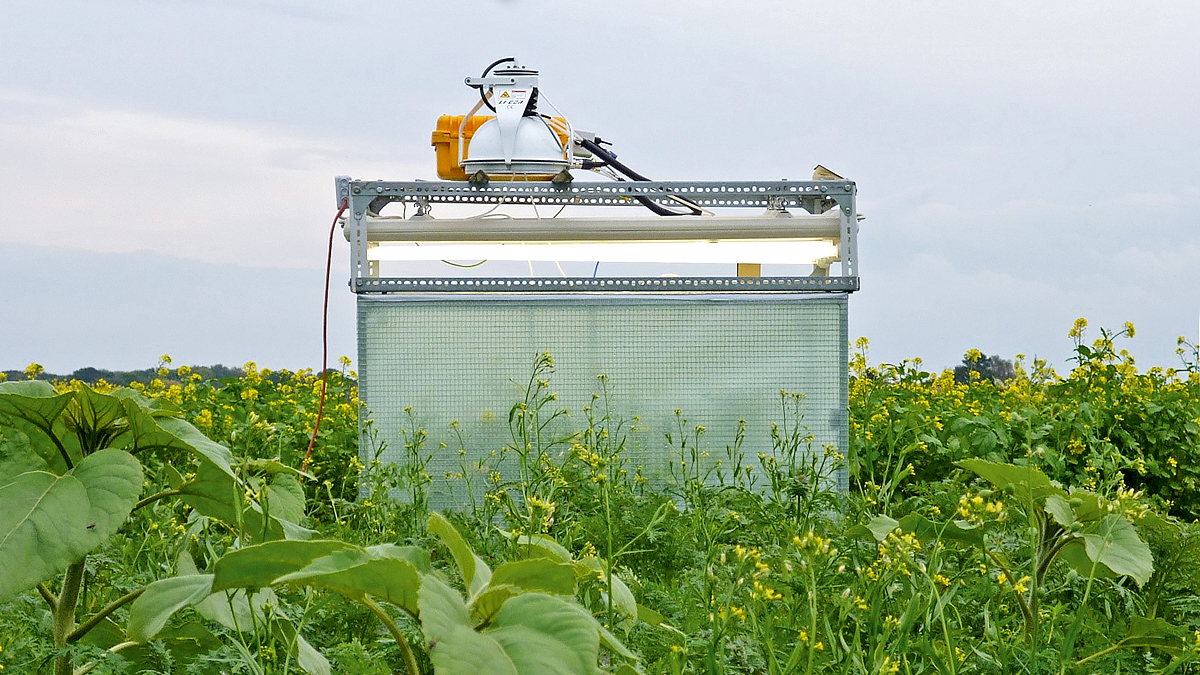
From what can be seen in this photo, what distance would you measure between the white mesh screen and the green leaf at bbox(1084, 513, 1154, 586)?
7.70ft

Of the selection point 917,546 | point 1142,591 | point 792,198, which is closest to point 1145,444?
point 792,198

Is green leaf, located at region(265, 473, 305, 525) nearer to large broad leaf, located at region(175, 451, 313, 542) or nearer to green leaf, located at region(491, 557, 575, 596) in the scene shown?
large broad leaf, located at region(175, 451, 313, 542)

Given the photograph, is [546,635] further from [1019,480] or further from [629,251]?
[629,251]

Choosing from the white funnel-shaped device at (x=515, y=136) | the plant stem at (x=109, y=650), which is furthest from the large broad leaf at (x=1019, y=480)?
the white funnel-shaped device at (x=515, y=136)

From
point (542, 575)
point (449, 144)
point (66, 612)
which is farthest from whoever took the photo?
point (449, 144)

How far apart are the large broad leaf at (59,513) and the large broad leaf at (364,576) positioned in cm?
42

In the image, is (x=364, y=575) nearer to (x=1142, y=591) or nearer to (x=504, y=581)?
(x=504, y=581)

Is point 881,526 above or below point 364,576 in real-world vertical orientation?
below

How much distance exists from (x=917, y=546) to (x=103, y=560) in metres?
1.82

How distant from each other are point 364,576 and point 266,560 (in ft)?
0.44

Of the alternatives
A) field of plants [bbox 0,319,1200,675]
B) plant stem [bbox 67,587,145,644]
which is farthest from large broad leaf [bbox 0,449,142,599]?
plant stem [bbox 67,587,145,644]

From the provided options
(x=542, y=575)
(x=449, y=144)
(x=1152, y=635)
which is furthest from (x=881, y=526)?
(x=449, y=144)

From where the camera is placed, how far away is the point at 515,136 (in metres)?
4.43

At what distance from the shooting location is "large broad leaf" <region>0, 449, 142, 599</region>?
4.87 ft
